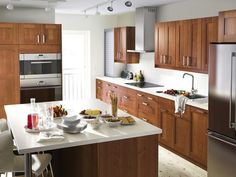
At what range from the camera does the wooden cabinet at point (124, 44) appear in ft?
22.8

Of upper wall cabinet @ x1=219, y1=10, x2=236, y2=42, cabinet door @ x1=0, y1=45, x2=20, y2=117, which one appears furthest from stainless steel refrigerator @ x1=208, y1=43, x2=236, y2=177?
cabinet door @ x1=0, y1=45, x2=20, y2=117

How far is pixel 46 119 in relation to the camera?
338 cm

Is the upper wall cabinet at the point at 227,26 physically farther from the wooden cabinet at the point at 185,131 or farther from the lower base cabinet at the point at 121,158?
the lower base cabinet at the point at 121,158

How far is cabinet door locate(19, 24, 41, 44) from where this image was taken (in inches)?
234

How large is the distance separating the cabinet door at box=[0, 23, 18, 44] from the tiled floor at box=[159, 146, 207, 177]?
3.33 meters

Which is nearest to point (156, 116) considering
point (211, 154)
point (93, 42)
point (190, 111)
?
point (190, 111)

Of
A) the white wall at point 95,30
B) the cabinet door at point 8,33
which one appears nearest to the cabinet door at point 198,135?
the cabinet door at point 8,33

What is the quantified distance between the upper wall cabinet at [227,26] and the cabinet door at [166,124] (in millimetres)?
1687

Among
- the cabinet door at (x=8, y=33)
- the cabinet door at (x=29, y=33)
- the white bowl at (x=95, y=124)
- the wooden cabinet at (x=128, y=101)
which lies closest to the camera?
the white bowl at (x=95, y=124)

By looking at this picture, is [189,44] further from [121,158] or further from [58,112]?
[121,158]

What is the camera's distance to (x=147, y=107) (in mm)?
5746

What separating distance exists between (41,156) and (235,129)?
2.05 meters

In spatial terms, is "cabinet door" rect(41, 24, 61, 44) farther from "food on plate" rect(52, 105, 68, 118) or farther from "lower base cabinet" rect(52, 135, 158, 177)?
"lower base cabinet" rect(52, 135, 158, 177)

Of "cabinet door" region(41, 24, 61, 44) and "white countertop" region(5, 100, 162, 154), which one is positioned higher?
"cabinet door" region(41, 24, 61, 44)
